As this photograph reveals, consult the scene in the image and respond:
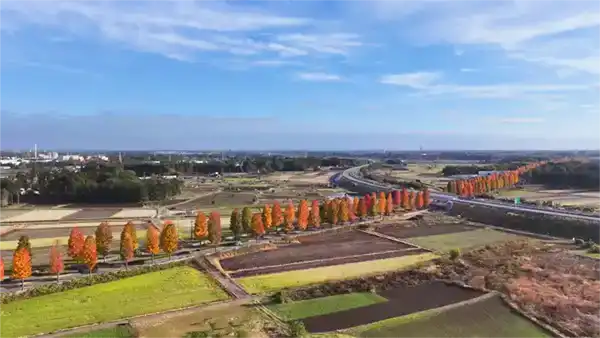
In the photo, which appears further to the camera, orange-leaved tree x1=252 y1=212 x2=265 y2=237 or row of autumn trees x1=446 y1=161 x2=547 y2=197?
row of autumn trees x1=446 y1=161 x2=547 y2=197

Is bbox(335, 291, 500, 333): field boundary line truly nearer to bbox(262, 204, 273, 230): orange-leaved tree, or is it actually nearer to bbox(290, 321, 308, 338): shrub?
bbox(290, 321, 308, 338): shrub

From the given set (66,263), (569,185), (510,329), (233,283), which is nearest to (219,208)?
(66,263)

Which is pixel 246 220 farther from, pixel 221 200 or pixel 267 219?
pixel 221 200

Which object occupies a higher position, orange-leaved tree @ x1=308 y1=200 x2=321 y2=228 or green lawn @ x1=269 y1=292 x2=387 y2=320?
orange-leaved tree @ x1=308 y1=200 x2=321 y2=228

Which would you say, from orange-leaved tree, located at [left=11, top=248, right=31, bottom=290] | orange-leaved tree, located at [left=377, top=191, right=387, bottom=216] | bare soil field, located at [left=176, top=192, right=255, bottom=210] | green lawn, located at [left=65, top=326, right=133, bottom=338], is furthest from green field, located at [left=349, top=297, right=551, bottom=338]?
bare soil field, located at [left=176, top=192, right=255, bottom=210]

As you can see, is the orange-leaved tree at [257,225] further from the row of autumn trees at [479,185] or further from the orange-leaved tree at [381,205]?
the row of autumn trees at [479,185]
